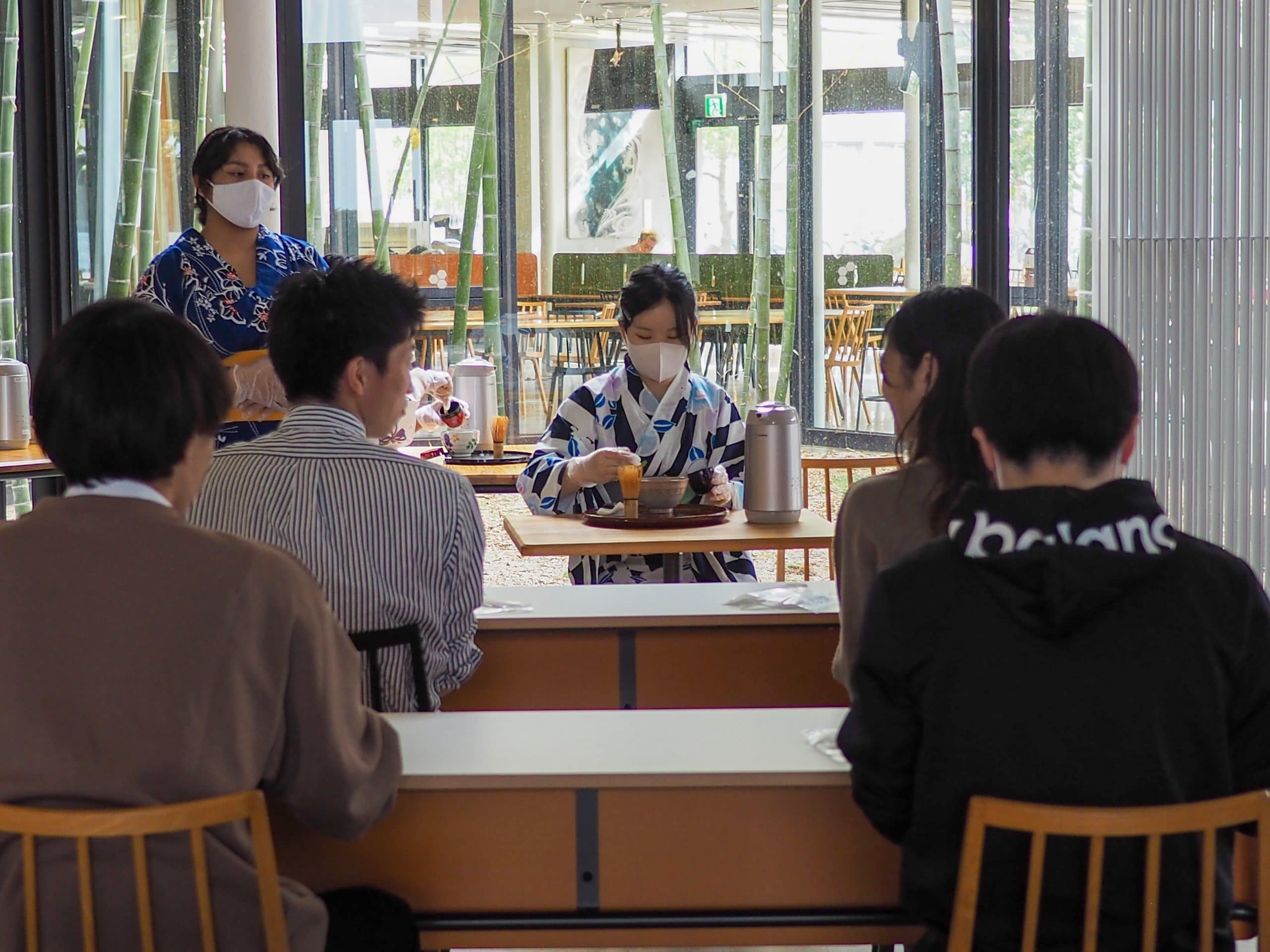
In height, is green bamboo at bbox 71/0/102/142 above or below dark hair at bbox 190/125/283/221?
above

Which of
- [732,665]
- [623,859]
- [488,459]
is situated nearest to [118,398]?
[623,859]

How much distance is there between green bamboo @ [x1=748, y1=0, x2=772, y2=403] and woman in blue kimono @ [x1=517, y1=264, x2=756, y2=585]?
5.32 ft

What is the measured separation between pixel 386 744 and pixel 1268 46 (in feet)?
8.56

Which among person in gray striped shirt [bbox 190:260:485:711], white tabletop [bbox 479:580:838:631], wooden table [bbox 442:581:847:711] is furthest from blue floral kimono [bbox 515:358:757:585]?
person in gray striped shirt [bbox 190:260:485:711]

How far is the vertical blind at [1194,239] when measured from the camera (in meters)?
3.15

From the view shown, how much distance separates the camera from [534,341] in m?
5.00

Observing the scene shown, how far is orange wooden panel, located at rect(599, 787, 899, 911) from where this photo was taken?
156 centimetres

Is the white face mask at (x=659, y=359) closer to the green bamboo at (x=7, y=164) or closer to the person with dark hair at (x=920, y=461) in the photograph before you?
the person with dark hair at (x=920, y=461)

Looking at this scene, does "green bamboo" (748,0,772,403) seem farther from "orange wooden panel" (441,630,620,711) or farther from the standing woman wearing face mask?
"orange wooden panel" (441,630,620,711)

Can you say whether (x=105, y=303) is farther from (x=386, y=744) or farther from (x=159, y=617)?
(x=386, y=744)

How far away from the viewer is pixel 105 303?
4.58 ft

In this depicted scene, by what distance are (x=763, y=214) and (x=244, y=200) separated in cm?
213

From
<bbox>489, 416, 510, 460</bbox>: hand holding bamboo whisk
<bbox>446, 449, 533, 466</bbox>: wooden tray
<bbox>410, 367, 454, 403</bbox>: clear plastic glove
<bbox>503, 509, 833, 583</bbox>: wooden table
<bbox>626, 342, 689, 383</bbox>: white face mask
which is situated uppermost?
<bbox>626, 342, 689, 383</bbox>: white face mask

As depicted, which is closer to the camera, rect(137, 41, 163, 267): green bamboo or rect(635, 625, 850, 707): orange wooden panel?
rect(635, 625, 850, 707): orange wooden panel
